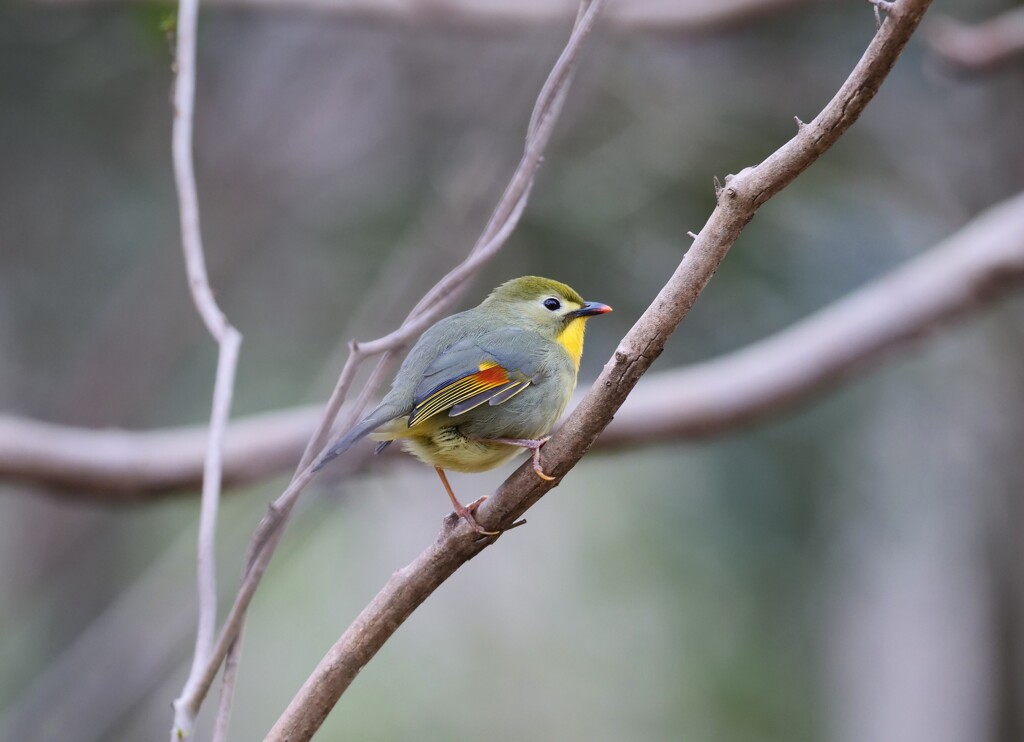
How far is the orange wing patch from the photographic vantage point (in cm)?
269

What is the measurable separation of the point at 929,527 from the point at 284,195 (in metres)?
5.40

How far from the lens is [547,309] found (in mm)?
3139

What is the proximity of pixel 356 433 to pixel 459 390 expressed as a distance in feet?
1.16

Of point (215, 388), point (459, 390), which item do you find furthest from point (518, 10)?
point (215, 388)

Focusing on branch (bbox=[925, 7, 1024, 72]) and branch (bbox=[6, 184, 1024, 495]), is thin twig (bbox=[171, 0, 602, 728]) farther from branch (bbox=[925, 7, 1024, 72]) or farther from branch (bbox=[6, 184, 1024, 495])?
branch (bbox=[925, 7, 1024, 72])

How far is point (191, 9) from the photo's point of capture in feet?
9.05

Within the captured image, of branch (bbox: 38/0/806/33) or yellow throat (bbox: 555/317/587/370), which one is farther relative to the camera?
branch (bbox: 38/0/806/33)

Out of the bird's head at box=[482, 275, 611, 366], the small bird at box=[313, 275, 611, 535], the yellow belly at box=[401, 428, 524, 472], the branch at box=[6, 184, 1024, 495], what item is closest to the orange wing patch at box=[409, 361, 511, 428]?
the small bird at box=[313, 275, 611, 535]

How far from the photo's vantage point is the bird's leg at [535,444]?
78.6 inches

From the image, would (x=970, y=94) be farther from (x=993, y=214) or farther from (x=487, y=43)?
(x=487, y=43)

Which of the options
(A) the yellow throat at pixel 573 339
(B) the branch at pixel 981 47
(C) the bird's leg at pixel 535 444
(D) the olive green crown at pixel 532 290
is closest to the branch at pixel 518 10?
(B) the branch at pixel 981 47

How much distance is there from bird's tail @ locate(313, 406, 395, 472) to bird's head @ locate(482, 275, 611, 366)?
0.56 metres

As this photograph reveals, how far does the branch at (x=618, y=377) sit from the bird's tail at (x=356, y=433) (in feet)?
1.01

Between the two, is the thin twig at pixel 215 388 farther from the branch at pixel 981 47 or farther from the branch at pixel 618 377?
the branch at pixel 981 47
